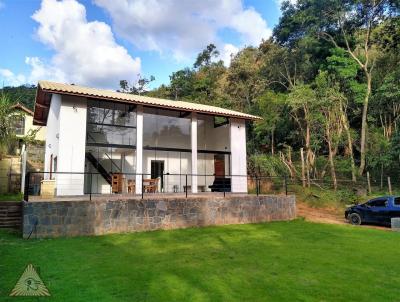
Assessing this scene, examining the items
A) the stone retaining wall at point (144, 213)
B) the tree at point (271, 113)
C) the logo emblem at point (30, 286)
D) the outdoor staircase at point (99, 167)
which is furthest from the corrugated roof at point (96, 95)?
the tree at point (271, 113)

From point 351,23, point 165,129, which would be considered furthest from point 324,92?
point 165,129

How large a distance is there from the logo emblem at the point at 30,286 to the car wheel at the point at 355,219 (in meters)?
13.2

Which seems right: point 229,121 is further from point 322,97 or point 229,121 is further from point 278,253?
point 278,253

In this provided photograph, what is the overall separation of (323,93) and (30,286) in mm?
22739

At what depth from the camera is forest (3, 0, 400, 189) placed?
23.5 meters

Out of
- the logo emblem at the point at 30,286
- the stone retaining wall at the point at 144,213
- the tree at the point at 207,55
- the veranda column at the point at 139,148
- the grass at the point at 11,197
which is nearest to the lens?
the logo emblem at the point at 30,286

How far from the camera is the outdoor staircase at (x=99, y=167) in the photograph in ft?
53.0


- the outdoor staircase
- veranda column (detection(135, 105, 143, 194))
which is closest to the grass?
the outdoor staircase

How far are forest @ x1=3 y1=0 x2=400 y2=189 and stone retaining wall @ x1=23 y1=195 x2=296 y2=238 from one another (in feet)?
26.0

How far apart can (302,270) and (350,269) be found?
105cm

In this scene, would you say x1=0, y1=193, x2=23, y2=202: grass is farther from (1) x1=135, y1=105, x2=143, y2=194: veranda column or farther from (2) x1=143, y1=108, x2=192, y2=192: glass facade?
(2) x1=143, y1=108, x2=192, y2=192: glass facade

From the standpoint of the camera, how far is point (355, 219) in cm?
1472

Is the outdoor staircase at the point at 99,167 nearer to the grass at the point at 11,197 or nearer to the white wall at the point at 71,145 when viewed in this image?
the white wall at the point at 71,145

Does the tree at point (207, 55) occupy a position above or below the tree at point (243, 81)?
above
